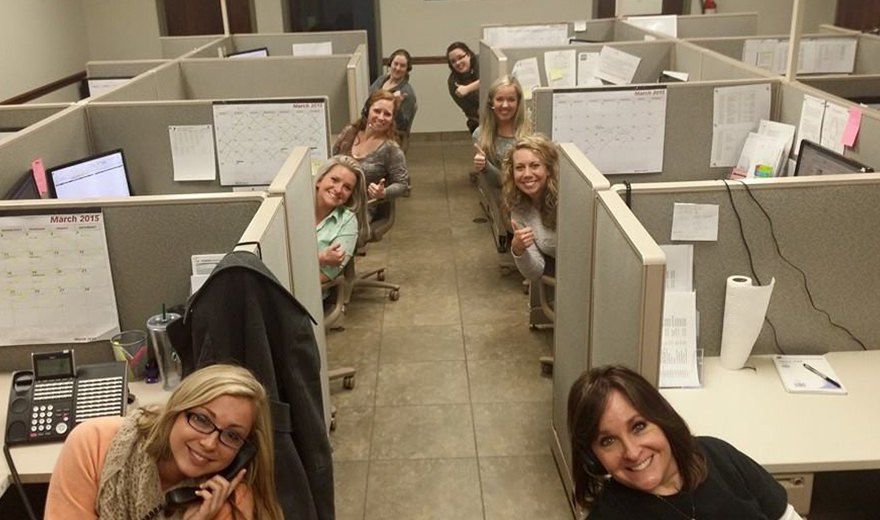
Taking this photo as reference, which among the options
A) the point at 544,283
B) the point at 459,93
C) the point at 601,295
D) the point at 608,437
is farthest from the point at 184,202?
the point at 459,93

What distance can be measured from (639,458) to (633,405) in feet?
0.30

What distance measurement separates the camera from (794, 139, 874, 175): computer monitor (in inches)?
94.8

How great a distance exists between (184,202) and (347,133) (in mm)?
2095

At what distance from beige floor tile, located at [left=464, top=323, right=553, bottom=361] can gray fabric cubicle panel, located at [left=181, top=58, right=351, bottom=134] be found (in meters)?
1.51

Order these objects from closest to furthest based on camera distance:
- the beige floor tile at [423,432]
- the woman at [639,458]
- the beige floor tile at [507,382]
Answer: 1. the woman at [639,458]
2. the beige floor tile at [423,432]
3. the beige floor tile at [507,382]

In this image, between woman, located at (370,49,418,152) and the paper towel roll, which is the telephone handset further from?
woman, located at (370,49,418,152)

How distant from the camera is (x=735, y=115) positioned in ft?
10.9

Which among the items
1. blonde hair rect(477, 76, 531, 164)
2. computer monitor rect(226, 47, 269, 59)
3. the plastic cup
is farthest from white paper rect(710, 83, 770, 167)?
computer monitor rect(226, 47, 269, 59)

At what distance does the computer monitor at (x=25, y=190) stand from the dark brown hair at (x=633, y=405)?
220 cm

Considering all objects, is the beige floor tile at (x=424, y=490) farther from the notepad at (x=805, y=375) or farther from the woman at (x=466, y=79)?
the woman at (x=466, y=79)

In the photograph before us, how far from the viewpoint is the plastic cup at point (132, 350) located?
2.10 metres

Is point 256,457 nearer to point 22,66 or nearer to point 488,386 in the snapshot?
point 488,386

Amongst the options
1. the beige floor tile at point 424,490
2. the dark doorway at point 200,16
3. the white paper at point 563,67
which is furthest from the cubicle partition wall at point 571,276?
the dark doorway at point 200,16

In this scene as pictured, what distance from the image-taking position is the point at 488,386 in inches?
131
